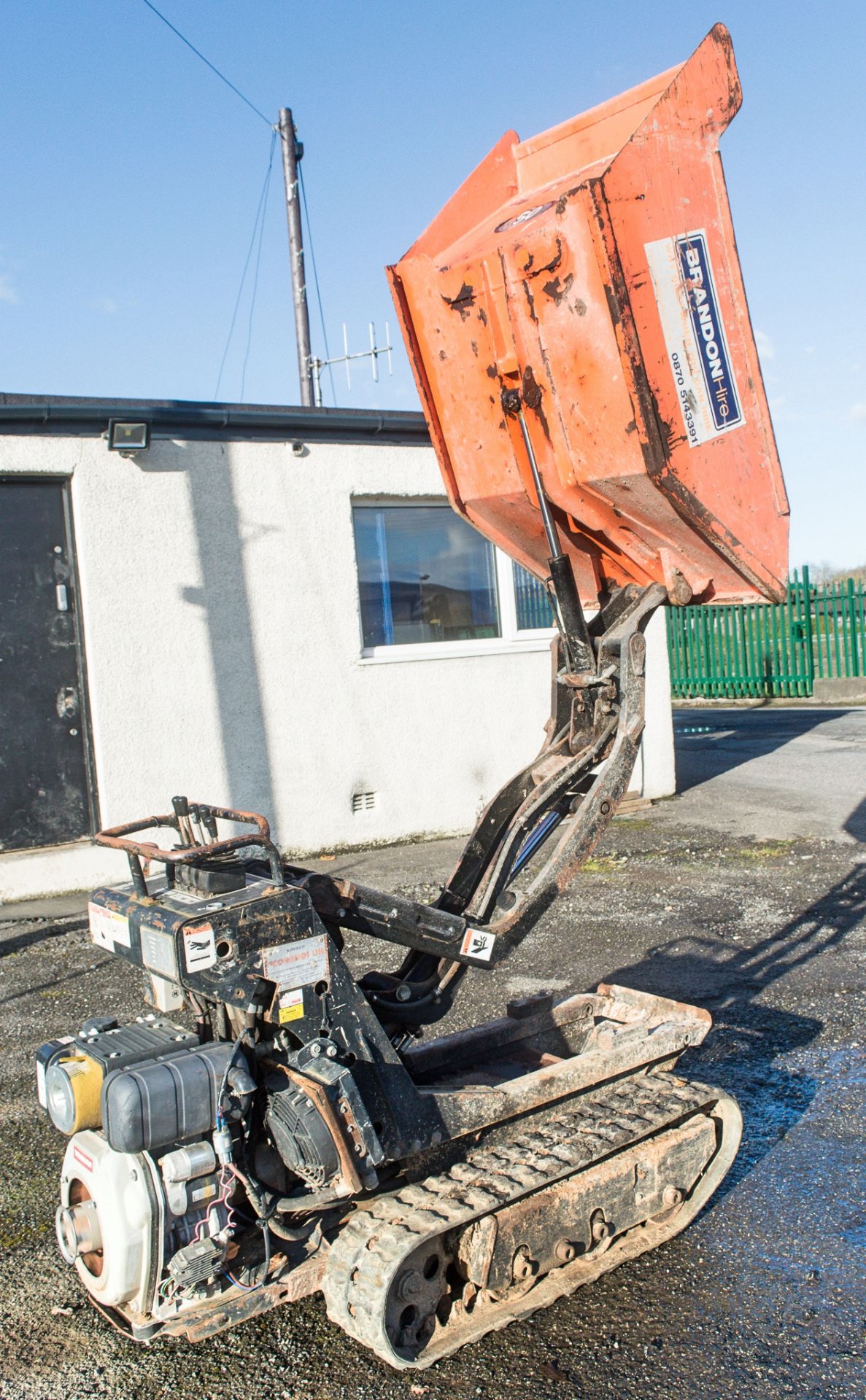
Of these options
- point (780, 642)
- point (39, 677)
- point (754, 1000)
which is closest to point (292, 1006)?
point (754, 1000)

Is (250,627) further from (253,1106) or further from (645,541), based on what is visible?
(253,1106)

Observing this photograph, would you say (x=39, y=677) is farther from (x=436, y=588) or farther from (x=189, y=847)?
(x=189, y=847)

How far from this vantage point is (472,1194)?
324 centimetres

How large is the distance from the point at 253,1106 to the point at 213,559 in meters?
6.63

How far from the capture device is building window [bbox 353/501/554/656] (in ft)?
33.2

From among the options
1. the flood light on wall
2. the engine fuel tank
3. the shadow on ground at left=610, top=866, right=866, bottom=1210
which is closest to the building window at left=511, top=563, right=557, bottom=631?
the flood light on wall

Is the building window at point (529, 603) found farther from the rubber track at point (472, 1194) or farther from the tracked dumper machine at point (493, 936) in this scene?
the rubber track at point (472, 1194)

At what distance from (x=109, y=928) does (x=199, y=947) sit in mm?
547

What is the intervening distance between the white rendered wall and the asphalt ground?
89cm

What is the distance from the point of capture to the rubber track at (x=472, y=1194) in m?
3.02

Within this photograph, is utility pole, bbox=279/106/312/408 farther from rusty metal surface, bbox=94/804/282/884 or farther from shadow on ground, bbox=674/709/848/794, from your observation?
rusty metal surface, bbox=94/804/282/884

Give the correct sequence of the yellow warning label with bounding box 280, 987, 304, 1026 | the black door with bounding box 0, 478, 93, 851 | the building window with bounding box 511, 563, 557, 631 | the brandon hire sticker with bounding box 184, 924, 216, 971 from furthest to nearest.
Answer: the building window with bounding box 511, 563, 557, 631 < the black door with bounding box 0, 478, 93, 851 < the yellow warning label with bounding box 280, 987, 304, 1026 < the brandon hire sticker with bounding box 184, 924, 216, 971

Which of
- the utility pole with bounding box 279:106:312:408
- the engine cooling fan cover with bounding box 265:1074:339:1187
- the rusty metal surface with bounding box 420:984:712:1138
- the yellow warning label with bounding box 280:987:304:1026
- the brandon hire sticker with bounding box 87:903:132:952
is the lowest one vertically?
the rusty metal surface with bounding box 420:984:712:1138

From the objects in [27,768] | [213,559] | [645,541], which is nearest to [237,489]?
[213,559]
